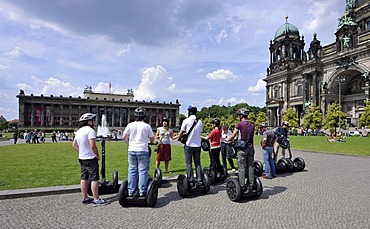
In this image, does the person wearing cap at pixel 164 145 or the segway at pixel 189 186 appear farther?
the person wearing cap at pixel 164 145

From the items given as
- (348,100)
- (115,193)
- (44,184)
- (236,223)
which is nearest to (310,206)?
(236,223)

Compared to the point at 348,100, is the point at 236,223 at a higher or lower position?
lower

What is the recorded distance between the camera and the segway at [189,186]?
6.88m

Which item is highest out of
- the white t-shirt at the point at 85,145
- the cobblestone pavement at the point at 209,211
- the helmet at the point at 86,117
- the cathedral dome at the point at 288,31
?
the cathedral dome at the point at 288,31

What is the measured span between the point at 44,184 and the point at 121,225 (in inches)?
172

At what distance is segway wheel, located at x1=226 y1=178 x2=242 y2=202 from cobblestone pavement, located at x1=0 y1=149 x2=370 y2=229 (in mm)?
145

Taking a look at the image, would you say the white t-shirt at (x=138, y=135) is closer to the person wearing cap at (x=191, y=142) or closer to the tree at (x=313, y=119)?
the person wearing cap at (x=191, y=142)

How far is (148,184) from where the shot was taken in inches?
249

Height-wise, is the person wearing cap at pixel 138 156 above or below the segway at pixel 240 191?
above

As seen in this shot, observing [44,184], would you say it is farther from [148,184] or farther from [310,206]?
[310,206]

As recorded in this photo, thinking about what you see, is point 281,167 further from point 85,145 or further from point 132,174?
point 85,145

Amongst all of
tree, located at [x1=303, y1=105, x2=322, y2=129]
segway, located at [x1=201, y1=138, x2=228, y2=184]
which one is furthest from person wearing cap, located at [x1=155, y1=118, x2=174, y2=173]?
tree, located at [x1=303, y1=105, x2=322, y2=129]

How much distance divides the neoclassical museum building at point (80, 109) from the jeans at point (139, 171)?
2930 inches

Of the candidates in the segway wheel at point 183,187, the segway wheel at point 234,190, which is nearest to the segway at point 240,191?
the segway wheel at point 234,190
